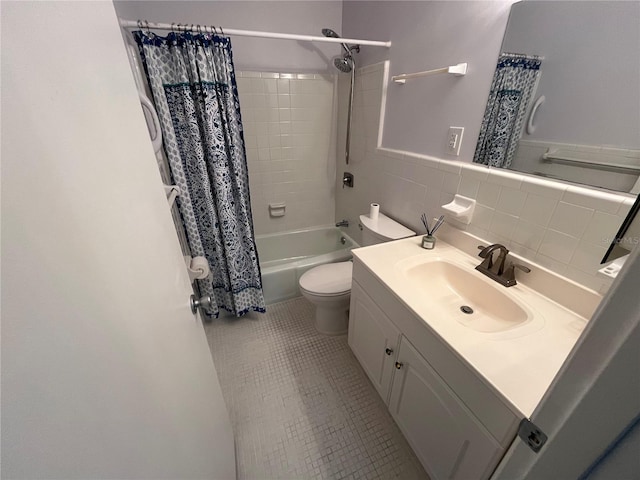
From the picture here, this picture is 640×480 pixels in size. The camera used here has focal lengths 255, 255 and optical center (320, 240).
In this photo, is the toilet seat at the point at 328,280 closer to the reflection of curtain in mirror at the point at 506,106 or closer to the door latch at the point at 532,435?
the reflection of curtain in mirror at the point at 506,106

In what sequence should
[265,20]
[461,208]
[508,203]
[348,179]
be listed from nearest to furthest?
[508,203] → [461,208] → [265,20] → [348,179]

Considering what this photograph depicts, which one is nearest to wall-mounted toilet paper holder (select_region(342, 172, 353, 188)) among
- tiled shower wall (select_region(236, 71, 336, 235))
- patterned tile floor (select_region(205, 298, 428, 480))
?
tiled shower wall (select_region(236, 71, 336, 235))

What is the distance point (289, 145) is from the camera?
2189mm

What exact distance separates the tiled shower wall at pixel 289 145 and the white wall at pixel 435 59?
59cm

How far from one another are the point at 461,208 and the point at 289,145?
1.52 meters

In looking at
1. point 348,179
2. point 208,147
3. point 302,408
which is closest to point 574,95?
point 348,179

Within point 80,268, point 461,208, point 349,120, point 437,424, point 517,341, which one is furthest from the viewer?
point 349,120

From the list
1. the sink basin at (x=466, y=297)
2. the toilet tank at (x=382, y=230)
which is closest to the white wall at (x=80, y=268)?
the sink basin at (x=466, y=297)

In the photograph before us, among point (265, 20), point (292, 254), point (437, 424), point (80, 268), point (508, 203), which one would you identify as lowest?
point (292, 254)

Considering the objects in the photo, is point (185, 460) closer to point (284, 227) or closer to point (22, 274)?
point (22, 274)

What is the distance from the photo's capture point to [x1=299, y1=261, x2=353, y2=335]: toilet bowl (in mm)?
1594

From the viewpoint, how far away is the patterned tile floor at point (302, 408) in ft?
3.74

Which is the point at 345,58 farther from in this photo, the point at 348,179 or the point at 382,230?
the point at 382,230

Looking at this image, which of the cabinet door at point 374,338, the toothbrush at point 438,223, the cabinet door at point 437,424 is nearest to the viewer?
the cabinet door at point 437,424
